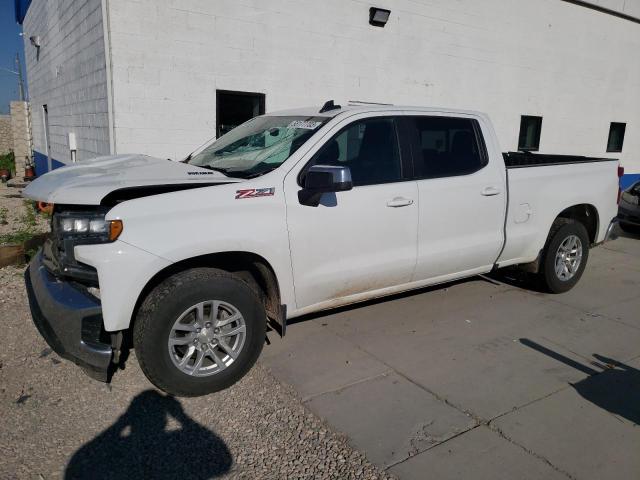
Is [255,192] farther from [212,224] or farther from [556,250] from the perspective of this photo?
[556,250]

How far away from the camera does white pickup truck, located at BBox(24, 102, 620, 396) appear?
3176mm

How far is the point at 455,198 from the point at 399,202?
67 cm

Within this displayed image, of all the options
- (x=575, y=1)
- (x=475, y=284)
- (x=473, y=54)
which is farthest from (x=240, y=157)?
(x=575, y=1)

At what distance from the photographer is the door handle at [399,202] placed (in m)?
4.14

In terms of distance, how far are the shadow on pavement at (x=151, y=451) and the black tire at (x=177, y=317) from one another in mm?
235

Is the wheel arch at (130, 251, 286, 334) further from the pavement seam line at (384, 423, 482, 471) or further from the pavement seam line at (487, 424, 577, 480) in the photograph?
the pavement seam line at (487, 424, 577, 480)

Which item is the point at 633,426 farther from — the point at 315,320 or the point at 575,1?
the point at 575,1

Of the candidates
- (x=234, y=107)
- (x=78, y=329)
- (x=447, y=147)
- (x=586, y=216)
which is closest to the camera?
(x=78, y=329)

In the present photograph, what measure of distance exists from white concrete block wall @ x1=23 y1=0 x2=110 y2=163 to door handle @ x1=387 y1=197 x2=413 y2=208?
4.83 m

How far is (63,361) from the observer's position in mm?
4008

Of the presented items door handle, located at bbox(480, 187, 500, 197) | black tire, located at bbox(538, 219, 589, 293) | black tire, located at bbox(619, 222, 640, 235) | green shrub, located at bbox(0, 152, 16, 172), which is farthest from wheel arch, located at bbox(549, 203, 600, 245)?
green shrub, located at bbox(0, 152, 16, 172)

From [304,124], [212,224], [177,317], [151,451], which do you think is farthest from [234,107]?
[151,451]

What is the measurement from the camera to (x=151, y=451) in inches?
117

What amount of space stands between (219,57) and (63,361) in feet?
17.0
